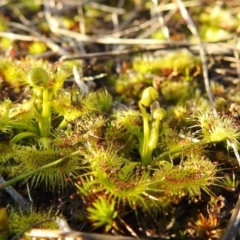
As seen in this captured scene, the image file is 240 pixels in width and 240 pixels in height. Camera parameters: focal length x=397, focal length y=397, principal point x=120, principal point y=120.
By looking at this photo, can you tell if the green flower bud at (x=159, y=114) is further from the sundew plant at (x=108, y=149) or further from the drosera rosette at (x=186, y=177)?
the drosera rosette at (x=186, y=177)

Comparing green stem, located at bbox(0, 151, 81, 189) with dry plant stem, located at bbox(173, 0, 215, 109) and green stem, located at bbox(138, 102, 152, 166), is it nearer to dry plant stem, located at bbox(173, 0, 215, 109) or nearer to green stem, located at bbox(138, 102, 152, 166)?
green stem, located at bbox(138, 102, 152, 166)

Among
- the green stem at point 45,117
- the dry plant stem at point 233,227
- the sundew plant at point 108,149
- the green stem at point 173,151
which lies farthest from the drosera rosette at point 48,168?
the dry plant stem at point 233,227

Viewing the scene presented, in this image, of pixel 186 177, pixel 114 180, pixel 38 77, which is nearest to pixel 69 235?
pixel 114 180

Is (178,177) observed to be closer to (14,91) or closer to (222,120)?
(222,120)

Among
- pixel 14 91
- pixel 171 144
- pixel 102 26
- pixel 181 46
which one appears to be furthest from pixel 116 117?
pixel 102 26

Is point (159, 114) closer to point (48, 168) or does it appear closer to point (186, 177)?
point (186, 177)
